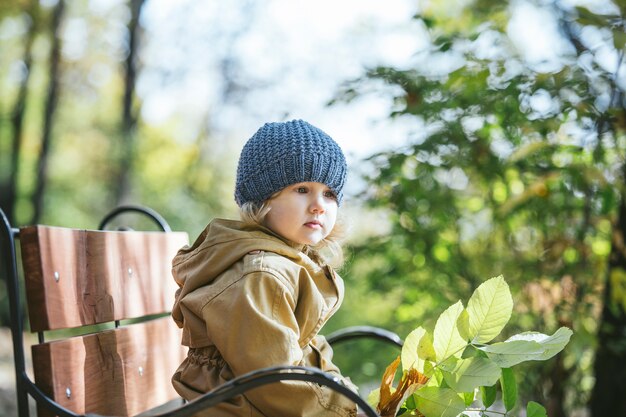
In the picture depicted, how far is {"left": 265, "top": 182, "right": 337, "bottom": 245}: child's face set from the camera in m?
1.86

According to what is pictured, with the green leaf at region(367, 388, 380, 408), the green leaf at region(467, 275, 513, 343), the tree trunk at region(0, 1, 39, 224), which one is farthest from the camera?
the tree trunk at region(0, 1, 39, 224)

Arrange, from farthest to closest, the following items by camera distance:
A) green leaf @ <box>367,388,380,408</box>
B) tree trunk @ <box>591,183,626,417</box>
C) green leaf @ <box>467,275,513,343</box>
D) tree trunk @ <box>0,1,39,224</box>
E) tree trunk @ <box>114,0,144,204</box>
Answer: tree trunk @ <box>0,1,39,224</box> < tree trunk @ <box>114,0,144,204</box> < tree trunk @ <box>591,183,626,417</box> < green leaf @ <box>367,388,380,408</box> < green leaf @ <box>467,275,513,343</box>

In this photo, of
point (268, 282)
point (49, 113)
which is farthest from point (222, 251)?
point (49, 113)

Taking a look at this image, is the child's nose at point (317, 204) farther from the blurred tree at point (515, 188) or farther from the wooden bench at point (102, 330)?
the blurred tree at point (515, 188)

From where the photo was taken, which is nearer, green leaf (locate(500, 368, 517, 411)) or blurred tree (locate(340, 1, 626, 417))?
green leaf (locate(500, 368, 517, 411))

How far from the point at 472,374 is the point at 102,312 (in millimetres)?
997

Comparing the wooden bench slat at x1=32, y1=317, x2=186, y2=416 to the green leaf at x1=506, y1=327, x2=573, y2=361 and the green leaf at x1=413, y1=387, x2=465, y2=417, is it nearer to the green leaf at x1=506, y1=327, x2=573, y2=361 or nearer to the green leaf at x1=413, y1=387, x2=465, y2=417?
the green leaf at x1=413, y1=387, x2=465, y2=417

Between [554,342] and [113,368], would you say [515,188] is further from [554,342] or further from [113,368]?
[113,368]

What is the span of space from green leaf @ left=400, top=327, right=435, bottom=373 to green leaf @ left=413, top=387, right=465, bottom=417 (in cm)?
7

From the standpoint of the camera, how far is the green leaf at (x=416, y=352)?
1701 millimetres

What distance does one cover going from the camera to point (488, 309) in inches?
66.5

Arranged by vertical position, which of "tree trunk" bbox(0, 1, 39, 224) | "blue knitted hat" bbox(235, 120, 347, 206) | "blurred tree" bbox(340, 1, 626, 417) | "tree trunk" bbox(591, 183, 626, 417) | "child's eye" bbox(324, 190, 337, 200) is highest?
"blue knitted hat" bbox(235, 120, 347, 206)

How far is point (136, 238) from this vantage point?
2.24m

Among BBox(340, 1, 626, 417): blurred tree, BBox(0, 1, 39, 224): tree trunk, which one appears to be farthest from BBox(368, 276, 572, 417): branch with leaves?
BBox(0, 1, 39, 224): tree trunk
